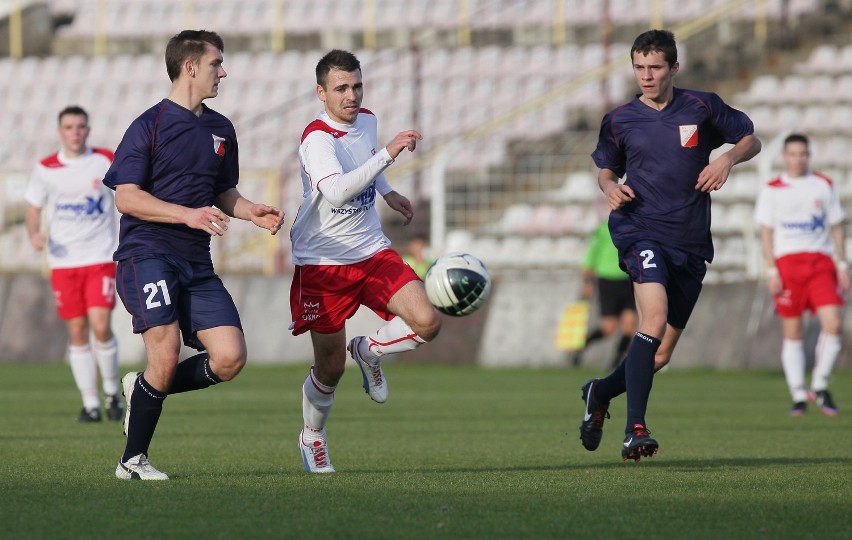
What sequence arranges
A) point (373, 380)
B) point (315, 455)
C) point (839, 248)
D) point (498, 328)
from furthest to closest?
point (498, 328), point (839, 248), point (373, 380), point (315, 455)

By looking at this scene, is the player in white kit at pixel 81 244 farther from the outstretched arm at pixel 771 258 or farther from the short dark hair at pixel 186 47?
the outstretched arm at pixel 771 258

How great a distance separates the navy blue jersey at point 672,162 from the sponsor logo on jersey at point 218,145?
229 centimetres

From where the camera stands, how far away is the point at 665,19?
27.3 m

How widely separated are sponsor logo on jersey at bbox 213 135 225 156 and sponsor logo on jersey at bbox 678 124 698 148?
2.53 meters

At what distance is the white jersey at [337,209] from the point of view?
8.12 metres

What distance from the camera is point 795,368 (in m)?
13.3

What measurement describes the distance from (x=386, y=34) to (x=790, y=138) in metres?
17.2

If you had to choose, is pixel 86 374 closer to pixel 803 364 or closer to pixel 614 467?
pixel 614 467

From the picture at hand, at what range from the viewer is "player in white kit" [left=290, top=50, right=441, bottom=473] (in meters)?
8.12

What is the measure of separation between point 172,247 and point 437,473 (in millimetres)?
1765

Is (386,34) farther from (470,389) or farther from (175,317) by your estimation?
(175,317)

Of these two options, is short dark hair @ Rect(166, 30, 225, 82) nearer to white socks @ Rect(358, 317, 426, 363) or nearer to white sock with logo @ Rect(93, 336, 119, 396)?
white socks @ Rect(358, 317, 426, 363)

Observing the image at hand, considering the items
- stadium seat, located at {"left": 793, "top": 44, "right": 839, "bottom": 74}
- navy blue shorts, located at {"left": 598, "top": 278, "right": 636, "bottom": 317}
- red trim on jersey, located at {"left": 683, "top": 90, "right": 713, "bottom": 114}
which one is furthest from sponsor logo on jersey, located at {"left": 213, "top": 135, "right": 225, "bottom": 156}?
stadium seat, located at {"left": 793, "top": 44, "right": 839, "bottom": 74}

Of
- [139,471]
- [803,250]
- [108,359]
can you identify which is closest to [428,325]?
[139,471]
